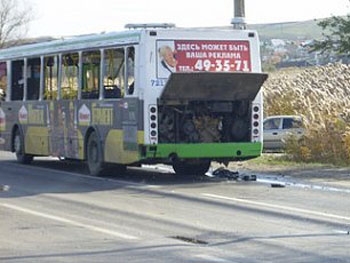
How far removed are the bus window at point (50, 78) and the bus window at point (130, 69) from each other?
12.6ft

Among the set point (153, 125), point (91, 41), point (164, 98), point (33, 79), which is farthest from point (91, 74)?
point (33, 79)

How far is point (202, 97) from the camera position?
2309cm

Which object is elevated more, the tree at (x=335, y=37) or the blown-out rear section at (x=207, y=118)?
the tree at (x=335, y=37)

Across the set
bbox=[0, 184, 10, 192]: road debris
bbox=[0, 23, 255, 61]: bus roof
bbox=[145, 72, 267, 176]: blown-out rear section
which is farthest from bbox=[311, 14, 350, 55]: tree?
bbox=[0, 184, 10, 192]: road debris

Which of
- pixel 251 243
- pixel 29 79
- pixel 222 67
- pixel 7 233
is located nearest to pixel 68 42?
pixel 29 79

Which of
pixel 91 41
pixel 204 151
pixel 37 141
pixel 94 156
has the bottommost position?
pixel 94 156

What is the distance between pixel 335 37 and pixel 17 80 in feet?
27.3

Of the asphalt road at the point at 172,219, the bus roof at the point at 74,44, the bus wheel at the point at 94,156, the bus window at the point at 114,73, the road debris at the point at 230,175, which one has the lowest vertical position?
the asphalt road at the point at 172,219

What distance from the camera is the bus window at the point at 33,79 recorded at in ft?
91.1

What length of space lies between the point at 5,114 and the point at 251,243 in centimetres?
1657

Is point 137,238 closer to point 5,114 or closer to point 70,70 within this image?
point 70,70

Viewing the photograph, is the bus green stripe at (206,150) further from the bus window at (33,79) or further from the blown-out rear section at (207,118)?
the bus window at (33,79)

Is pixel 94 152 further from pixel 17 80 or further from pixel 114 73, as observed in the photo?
pixel 17 80

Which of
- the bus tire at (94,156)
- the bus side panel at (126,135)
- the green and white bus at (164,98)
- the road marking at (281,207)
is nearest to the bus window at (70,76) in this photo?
the green and white bus at (164,98)
